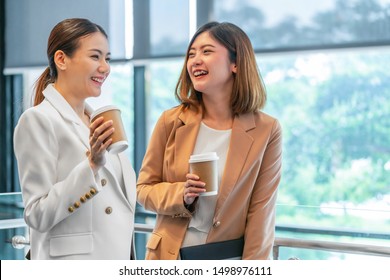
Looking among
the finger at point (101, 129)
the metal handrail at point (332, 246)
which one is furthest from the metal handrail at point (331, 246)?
the finger at point (101, 129)

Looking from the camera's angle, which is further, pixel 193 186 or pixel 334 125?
pixel 334 125

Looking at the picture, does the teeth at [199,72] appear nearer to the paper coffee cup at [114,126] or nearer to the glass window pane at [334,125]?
the paper coffee cup at [114,126]

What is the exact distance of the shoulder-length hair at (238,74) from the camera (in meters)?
1.67

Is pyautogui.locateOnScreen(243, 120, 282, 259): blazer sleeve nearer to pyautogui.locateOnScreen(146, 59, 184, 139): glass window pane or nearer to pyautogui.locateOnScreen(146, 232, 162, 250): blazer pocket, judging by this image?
pyautogui.locateOnScreen(146, 232, 162, 250): blazer pocket

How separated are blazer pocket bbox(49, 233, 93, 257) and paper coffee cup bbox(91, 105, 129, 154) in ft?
0.65

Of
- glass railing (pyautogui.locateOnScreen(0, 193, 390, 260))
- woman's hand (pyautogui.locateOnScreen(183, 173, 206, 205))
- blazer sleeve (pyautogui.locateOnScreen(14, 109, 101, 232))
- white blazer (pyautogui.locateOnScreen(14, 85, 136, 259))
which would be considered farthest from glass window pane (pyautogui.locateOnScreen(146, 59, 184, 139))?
blazer sleeve (pyautogui.locateOnScreen(14, 109, 101, 232))

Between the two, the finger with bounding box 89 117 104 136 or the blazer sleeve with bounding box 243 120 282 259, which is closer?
the finger with bounding box 89 117 104 136

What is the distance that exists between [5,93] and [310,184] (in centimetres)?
246

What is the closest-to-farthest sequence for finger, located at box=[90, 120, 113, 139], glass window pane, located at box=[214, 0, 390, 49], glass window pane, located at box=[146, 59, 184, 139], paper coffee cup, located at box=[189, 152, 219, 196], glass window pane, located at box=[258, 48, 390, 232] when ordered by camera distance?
1. finger, located at box=[90, 120, 113, 139]
2. paper coffee cup, located at box=[189, 152, 219, 196]
3. glass window pane, located at box=[214, 0, 390, 49]
4. glass window pane, located at box=[258, 48, 390, 232]
5. glass window pane, located at box=[146, 59, 184, 139]

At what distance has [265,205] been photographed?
5.41 ft

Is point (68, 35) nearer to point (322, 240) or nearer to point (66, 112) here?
point (66, 112)

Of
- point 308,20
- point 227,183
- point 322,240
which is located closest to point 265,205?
point 227,183

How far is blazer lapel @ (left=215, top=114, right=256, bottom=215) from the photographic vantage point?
161 centimetres

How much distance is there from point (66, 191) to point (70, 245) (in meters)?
0.12
